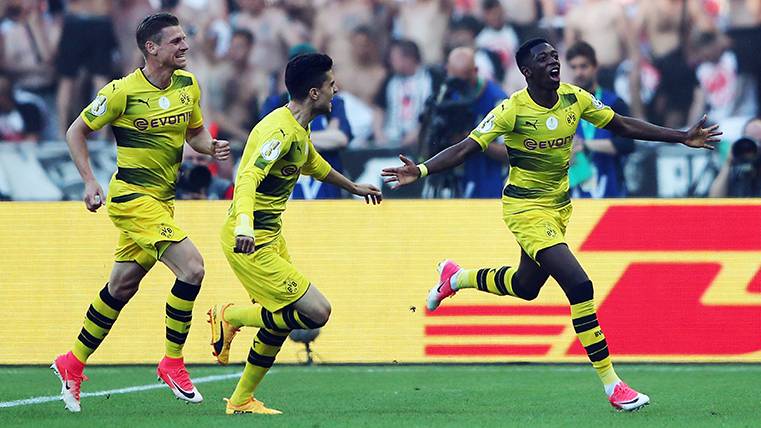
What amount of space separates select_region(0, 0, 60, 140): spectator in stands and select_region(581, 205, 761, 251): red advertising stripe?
7422mm

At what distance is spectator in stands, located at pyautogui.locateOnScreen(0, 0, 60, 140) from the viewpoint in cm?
1589

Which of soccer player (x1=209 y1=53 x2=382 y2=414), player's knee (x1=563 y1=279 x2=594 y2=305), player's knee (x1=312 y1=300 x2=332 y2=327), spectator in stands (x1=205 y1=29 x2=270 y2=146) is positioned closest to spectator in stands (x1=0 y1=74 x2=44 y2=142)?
spectator in stands (x1=205 y1=29 x2=270 y2=146)

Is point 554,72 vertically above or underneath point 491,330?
above

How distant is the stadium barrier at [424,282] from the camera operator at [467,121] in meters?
1.25

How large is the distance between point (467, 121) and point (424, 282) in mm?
1839

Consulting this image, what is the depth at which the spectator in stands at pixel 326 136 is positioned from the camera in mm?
11891

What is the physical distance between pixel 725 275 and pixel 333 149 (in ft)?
11.3

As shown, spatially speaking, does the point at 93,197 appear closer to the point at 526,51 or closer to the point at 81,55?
the point at 526,51

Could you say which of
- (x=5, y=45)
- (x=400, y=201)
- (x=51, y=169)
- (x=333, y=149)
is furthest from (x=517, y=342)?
(x=5, y=45)

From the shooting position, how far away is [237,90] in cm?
1580

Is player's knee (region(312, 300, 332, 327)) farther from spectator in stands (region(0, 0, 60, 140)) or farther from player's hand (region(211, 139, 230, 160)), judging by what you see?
spectator in stands (region(0, 0, 60, 140))

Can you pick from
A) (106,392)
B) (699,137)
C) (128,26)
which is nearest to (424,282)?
(106,392)

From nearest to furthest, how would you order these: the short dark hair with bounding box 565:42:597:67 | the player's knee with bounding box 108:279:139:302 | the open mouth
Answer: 1. the open mouth
2. the player's knee with bounding box 108:279:139:302
3. the short dark hair with bounding box 565:42:597:67

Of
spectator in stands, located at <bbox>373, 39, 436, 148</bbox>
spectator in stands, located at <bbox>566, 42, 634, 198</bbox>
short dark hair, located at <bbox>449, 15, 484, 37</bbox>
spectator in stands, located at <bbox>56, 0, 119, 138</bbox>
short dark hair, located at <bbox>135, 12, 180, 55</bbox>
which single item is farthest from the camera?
spectator in stands, located at <bbox>56, 0, 119, 138</bbox>
